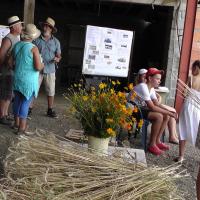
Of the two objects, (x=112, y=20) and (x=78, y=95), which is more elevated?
(x=112, y=20)

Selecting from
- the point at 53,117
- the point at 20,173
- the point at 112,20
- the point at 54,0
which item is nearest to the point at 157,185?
the point at 20,173

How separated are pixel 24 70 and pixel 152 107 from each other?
171cm

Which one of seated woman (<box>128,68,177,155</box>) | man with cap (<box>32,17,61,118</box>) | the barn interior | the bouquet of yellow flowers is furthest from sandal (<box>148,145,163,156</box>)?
the barn interior

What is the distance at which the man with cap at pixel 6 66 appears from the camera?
6.24 meters

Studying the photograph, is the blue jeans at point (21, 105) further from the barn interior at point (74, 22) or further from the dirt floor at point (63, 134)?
the barn interior at point (74, 22)

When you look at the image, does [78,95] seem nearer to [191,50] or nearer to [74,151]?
[74,151]

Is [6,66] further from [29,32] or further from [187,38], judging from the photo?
[187,38]

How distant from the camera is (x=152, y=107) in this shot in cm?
584

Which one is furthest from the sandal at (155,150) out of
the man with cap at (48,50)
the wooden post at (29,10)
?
the wooden post at (29,10)

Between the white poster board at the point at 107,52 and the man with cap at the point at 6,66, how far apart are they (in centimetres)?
178

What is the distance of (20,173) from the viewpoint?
2.88 meters

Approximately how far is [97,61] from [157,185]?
5443 mm

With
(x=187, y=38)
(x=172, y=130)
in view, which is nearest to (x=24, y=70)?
(x=172, y=130)

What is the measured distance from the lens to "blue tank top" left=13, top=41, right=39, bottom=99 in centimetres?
577
